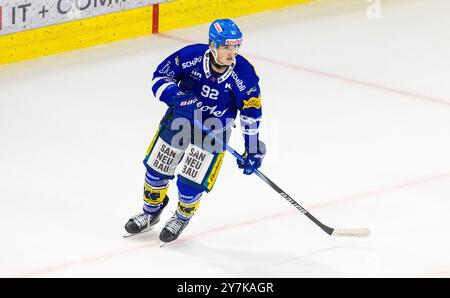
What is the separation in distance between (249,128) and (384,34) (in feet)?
16.2

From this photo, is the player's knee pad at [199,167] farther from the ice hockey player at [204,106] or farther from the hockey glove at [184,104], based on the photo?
the hockey glove at [184,104]

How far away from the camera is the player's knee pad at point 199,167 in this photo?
22.8ft

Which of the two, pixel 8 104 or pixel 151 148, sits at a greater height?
pixel 151 148

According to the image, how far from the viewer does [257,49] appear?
10.9 metres

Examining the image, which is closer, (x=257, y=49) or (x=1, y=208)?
(x=1, y=208)

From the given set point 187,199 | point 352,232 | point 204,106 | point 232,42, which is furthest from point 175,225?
point 232,42

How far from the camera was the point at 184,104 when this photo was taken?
675 cm

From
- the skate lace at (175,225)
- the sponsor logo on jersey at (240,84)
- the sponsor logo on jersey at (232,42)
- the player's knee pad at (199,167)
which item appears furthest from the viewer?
the skate lace at (175,225)

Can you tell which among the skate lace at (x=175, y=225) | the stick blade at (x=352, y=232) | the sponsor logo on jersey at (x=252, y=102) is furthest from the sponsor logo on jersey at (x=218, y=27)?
the stick blade at (x=352, y=232)

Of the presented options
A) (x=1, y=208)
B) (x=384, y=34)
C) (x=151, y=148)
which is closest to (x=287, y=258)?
(x=151, y=148)

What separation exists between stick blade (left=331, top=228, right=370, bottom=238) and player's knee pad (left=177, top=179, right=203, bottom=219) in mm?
797

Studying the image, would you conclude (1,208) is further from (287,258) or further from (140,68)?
(140,68)

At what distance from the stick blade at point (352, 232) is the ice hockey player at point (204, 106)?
69cm
